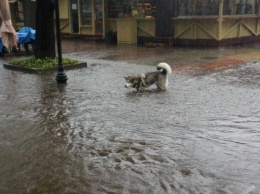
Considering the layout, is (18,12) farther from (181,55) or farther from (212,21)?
(181,55)

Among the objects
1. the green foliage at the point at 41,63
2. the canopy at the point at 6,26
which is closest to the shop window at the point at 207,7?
the green foliage at the point at 41,63

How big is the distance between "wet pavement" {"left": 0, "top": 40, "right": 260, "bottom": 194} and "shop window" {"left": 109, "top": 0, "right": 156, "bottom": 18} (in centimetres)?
871

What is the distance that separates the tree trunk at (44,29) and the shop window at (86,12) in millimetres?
9320

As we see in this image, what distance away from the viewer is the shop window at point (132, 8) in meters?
18.0

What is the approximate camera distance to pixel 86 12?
69.9 ft

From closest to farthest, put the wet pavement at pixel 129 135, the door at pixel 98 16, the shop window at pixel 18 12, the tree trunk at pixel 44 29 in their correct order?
the wet pavement at pixel 129 135
the tree trunk at pixel 44 29
the door at pixel 98 16
the shop window at pixel 18 12

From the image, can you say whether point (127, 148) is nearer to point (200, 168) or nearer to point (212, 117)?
point (200, 168)

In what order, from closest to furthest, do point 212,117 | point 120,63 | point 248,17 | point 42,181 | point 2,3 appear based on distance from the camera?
1. point 42,181
2. point 212,117
3. point 2,3
4. point 120,63
5. point 248,17

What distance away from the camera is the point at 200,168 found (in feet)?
14.4

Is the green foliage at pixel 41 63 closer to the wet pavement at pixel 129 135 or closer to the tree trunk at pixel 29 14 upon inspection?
the wet pavement at pixel 129 135

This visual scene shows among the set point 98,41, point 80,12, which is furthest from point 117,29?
point 80,12

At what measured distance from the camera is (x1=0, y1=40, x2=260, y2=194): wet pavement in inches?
163

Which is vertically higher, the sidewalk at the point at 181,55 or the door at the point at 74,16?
the door at the point at 74,16

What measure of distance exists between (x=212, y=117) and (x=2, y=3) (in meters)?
5.19
